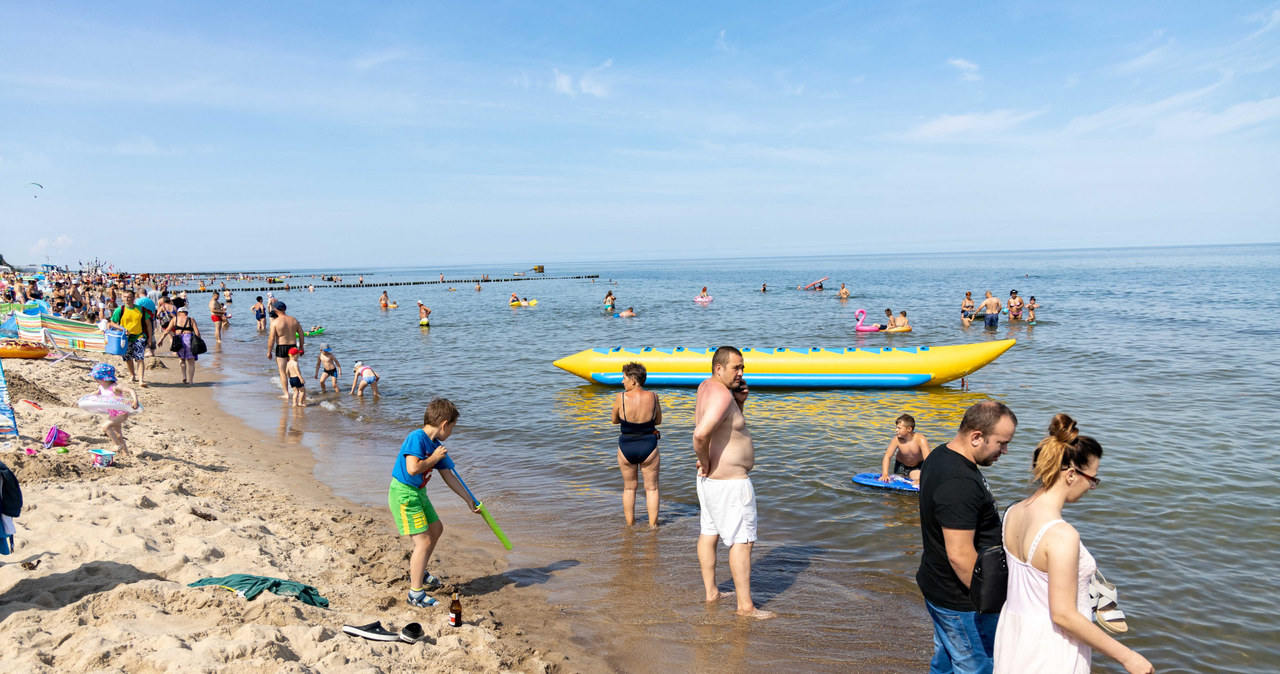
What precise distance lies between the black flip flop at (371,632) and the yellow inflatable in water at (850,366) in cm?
1090

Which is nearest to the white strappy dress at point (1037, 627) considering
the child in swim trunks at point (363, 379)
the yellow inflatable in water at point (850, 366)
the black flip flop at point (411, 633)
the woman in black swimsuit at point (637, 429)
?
the black flip flop at point (411, 633)

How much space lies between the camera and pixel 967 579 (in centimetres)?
301

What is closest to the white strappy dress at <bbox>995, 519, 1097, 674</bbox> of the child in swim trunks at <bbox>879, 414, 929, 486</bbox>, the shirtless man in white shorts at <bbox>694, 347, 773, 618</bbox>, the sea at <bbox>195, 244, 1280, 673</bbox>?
the shirtless man in white shorts at <bbox>694, 347, 773, 618</bbox>

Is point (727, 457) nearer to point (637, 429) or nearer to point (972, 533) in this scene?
point (972, 533)

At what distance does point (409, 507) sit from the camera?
486 cm

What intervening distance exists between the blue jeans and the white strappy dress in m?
0.40

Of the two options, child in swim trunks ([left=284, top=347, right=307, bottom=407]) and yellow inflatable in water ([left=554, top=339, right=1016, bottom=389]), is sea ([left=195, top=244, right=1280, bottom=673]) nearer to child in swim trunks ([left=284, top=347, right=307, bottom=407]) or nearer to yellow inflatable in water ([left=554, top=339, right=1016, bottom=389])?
yellow inflatable in water ([left=554, top=339, right=1016, bottom=389])

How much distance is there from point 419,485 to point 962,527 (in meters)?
3.59

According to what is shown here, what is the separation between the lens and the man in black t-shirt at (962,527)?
295 cm

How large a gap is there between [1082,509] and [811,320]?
2430cm

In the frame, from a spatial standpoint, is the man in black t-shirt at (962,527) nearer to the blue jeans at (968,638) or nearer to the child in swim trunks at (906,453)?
the blue jeans at (968,638)

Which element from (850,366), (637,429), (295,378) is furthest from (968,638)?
(295,378)

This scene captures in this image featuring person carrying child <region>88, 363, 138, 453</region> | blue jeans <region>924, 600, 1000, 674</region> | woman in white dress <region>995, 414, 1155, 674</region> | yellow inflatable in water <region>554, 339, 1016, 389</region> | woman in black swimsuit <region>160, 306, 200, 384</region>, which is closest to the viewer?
woman in white dress <region>995, 414, 1155, 674</region>

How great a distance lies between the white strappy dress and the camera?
2.52m
